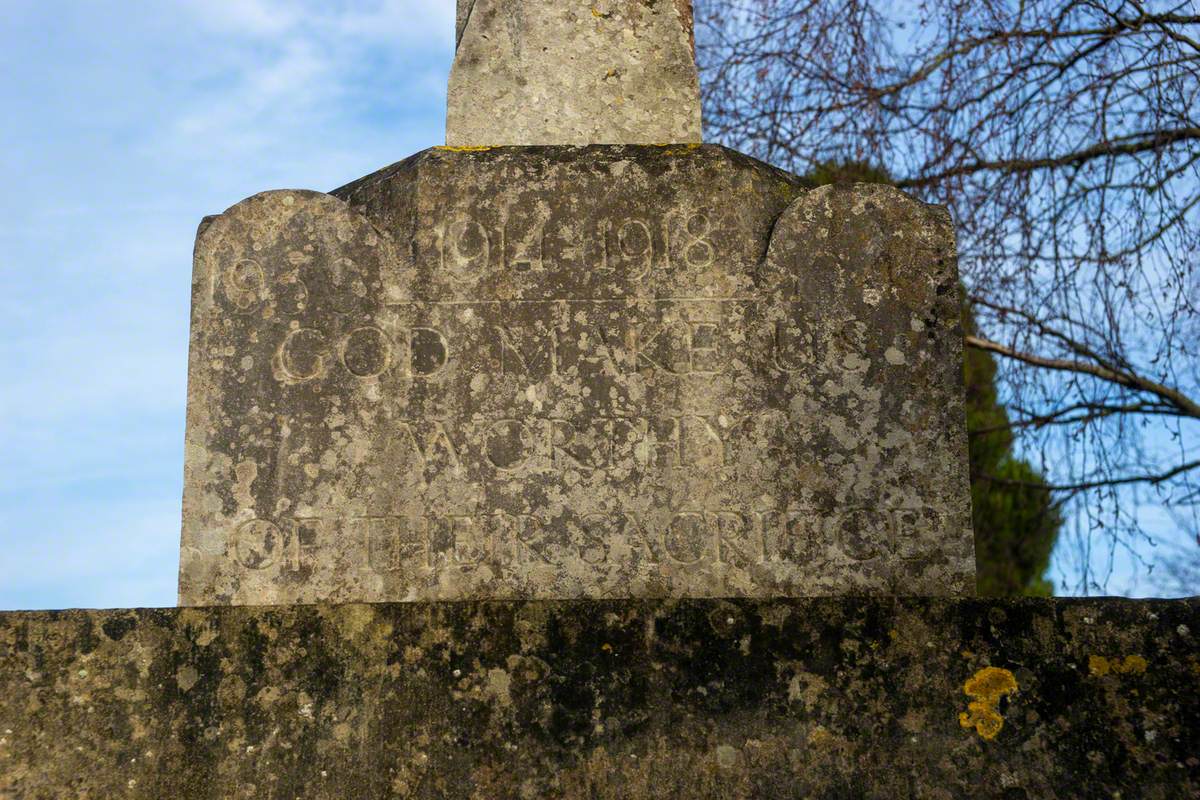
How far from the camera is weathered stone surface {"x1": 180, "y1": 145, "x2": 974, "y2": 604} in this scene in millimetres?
3766

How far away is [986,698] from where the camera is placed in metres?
3.41

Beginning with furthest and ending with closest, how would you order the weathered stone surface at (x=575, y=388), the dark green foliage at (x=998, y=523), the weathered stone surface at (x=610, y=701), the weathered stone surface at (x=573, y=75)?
the dark green foliage at (x=998, y=523), the weathered stone surface at (x=573, y=75), the weathered stone surface at (x=575, y=388), the weathered stone surface at (x=610, y=701)

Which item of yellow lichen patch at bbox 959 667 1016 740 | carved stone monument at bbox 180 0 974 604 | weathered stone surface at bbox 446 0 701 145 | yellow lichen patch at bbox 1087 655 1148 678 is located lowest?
yellow lichen patch at bbox 959 667 1016 740

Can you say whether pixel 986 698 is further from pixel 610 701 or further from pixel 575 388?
pixel 575 388

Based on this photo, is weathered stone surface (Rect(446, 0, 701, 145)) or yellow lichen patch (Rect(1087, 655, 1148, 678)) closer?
yellow lichen patch (Rect(1087, 655, 1148, 678))

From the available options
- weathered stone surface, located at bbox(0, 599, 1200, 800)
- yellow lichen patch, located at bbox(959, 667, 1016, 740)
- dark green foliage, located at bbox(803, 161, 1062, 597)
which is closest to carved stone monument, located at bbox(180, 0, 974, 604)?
weathered stone surface, located at bbox(0, 599, 1200, 800)

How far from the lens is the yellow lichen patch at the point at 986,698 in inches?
133

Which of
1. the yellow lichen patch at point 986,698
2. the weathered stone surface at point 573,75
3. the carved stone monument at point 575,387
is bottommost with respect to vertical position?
the yellow lichen patch at point 986,698

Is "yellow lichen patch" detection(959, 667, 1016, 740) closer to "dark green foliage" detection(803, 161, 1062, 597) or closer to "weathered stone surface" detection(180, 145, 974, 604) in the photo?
"weathered stone surface" detection(180, 145, 974, 604)

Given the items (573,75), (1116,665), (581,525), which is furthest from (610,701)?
(573,75)

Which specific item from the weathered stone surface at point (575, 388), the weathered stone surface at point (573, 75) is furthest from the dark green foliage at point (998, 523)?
the weathered stone surface at point (575, 388)

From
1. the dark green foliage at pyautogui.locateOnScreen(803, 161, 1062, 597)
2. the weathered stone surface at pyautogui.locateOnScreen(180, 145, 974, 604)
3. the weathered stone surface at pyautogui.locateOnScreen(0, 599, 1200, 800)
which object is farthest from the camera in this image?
the dark green foliage at pyautogui.locateOnScreen(803, 161, 1062, 597)

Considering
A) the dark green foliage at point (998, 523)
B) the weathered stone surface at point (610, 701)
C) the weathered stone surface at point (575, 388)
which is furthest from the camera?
the dark green foliage at point (998, 523)

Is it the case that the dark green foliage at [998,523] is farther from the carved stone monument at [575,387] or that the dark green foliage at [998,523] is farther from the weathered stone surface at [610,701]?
the weathered stone surface at [610,701]
